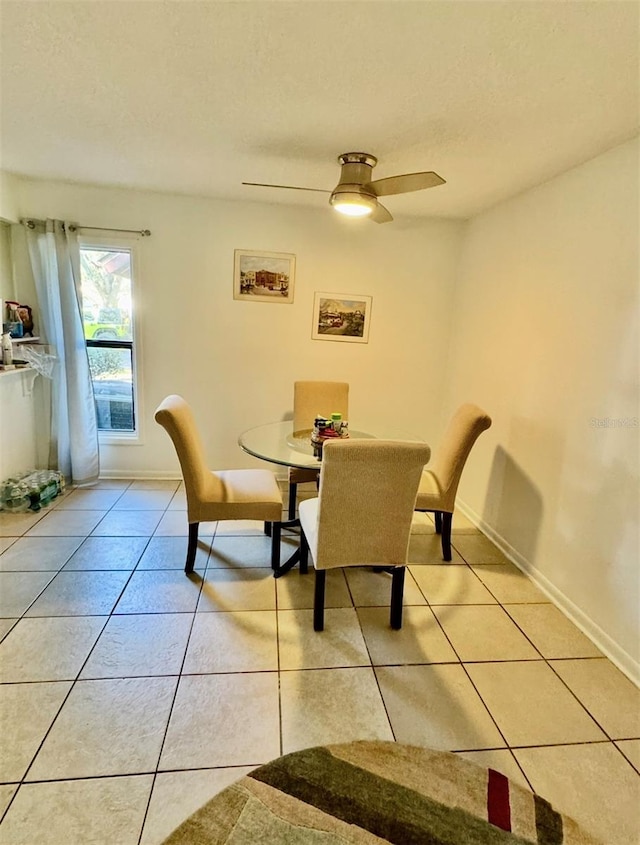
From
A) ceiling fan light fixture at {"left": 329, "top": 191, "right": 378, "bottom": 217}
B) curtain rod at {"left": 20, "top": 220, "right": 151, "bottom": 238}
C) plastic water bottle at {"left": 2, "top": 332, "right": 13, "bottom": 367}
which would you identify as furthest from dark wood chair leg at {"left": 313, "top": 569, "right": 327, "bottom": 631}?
curtain rod at {"left": 20, "top": 220, "right": 151, "bottom": 238}

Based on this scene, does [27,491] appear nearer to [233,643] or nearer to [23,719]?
[23,719]

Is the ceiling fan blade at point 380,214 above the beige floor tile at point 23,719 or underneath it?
above

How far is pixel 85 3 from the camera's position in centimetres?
130

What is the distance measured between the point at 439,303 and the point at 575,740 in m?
3.11

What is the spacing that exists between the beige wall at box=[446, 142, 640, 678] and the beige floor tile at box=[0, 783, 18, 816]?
2.35 metres

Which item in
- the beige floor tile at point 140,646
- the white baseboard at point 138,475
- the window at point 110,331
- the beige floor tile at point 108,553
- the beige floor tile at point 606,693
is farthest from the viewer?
the white baseboard at point 138,475

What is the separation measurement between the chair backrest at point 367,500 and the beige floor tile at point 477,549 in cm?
102

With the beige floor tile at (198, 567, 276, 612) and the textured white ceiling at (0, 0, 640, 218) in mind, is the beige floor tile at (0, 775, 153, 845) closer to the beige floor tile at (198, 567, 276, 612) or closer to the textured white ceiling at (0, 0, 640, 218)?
the beige floor tile at (198, 567, 276, 612)

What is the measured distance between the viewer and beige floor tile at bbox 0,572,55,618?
6.78 ft

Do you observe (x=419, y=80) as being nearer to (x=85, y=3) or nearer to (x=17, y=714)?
(x=85, y=3)

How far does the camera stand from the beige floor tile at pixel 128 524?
2840 millimetres

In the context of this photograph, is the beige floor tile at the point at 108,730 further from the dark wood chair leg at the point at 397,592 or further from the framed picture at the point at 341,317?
the framed picture at the point at 341,317

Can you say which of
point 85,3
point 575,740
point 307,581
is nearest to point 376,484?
point 307,581

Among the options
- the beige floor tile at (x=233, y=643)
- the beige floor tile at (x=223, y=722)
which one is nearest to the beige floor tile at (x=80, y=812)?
the beige floor tile at (x=223, y=722)
